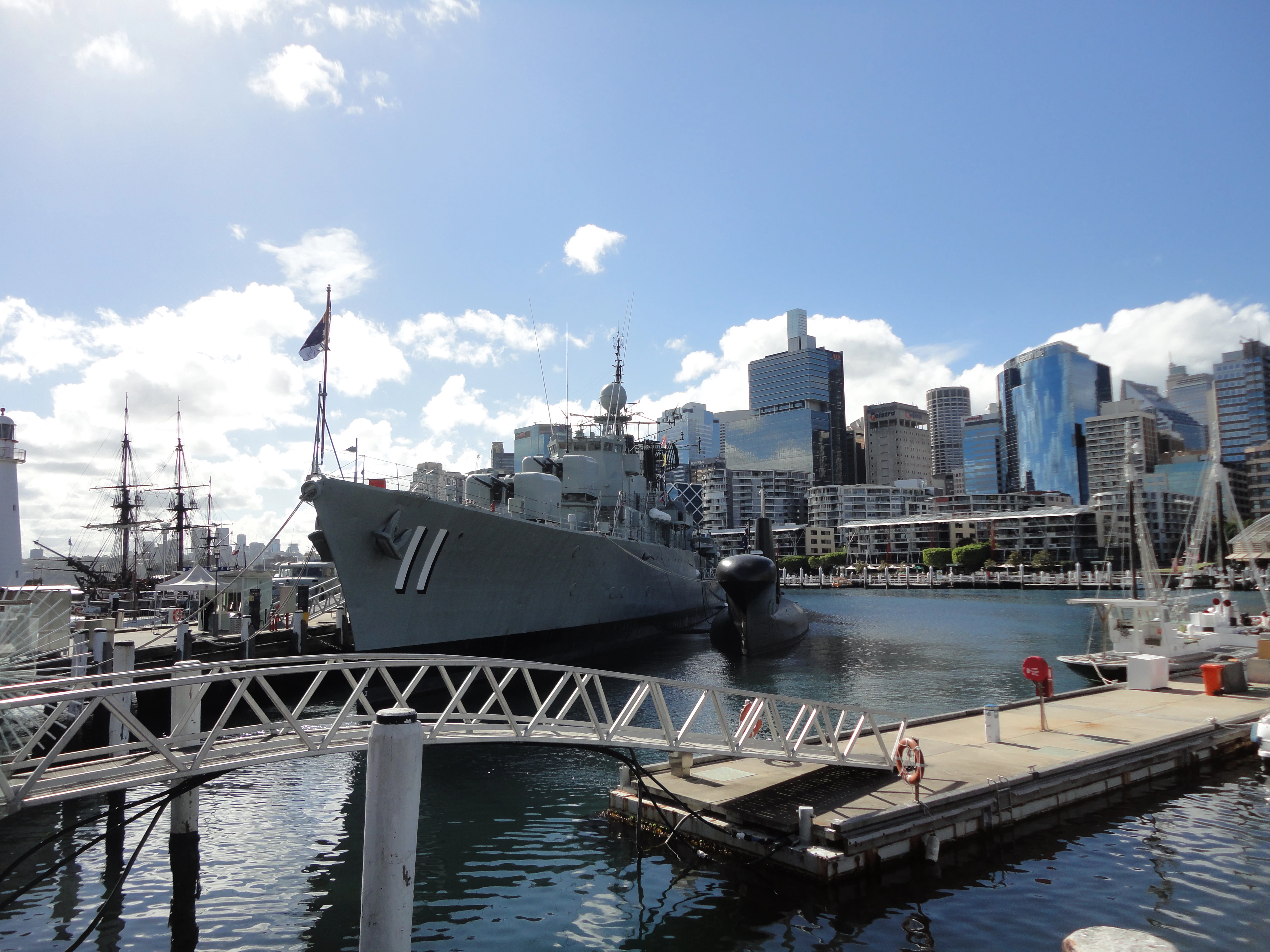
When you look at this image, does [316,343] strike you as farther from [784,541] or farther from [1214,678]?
[784,541]

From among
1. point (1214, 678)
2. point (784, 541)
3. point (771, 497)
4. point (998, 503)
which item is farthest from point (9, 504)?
point (771, 497)

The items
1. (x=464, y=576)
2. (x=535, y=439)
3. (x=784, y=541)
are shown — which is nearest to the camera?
(x=464, y=576)

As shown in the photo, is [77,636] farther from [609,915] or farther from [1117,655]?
[1117,655]

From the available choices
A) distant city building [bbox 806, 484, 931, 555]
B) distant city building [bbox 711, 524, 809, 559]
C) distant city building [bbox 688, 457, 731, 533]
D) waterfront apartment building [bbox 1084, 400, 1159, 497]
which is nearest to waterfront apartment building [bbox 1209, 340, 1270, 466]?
waterfront apartment building [bbox 1084, 400, 1159, 497]

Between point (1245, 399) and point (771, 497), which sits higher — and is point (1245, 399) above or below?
above

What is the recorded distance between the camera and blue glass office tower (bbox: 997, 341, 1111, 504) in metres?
173

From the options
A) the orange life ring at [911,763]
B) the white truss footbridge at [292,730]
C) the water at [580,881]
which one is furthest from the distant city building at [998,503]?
the orange life ring at [911,763]

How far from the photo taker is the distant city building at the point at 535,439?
34.3 metres

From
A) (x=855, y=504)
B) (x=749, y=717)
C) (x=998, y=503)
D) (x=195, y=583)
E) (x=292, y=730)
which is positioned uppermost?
(x=855, y=504)

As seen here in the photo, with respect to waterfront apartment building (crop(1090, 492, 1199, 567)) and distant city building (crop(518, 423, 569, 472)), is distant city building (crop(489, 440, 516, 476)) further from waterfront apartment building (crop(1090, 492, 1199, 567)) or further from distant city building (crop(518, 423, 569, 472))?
waterfront apartment building (crop(1090, 492, 1199, 567))

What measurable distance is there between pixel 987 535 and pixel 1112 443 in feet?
231

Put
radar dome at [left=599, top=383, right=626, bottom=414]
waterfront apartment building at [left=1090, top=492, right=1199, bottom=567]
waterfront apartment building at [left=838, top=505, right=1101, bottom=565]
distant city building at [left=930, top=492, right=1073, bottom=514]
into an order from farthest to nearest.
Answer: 1. distant city building at [left=930, top=492, right=1073, bottom=514]
2. waterfront apartment building at [left=838, top=505, right=1101, bottom=565]
3. waterfront apartment building at [left=1090, top=492, right=1199, bottom=567]
4. radar dome at [left=599, top=383, right=626, bottom=414]

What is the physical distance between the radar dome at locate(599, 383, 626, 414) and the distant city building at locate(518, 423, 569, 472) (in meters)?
3.52

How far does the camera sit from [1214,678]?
1670 cm
